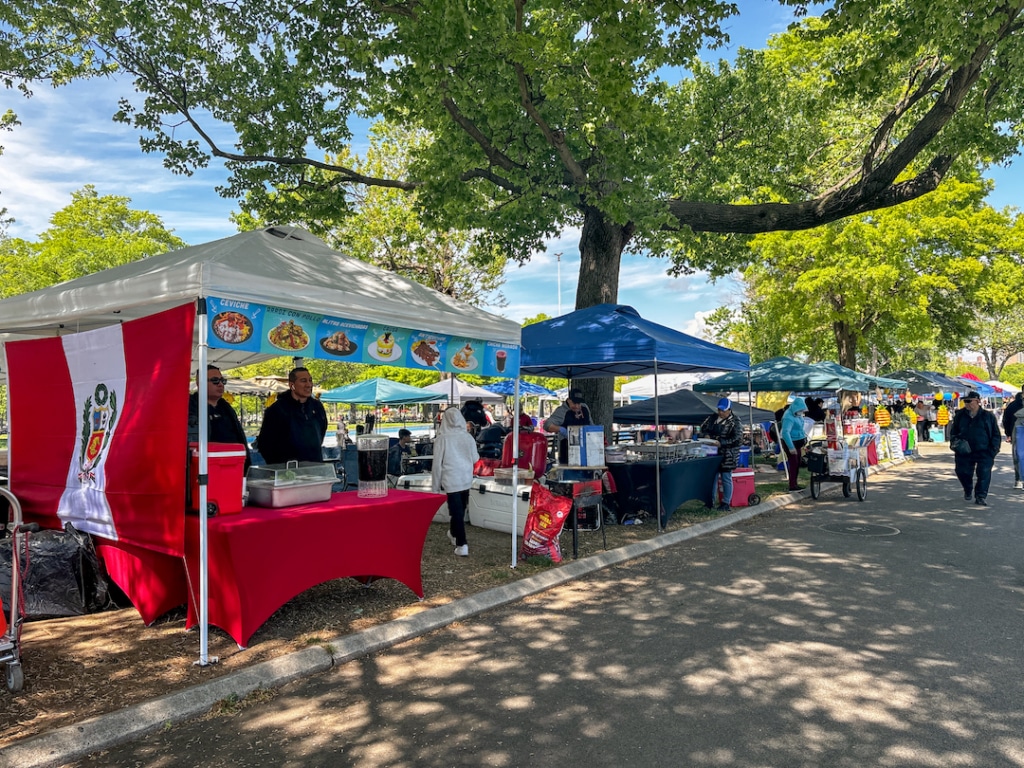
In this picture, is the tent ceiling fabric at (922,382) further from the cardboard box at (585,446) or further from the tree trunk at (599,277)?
the cardboard box at (585,446)

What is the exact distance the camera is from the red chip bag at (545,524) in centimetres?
700

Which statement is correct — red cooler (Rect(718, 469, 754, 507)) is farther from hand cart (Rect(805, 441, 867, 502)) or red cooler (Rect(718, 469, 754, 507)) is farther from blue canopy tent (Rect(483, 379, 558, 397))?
blue canopy tent (Rect(483, 379, 558, 397))

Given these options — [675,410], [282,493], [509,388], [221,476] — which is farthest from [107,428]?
[509,388]

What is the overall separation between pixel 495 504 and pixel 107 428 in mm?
4963

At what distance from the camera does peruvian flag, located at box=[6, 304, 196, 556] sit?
4.37 metres

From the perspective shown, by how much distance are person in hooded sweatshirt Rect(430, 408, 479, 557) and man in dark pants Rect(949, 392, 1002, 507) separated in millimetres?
8854

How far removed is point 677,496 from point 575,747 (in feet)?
20.4

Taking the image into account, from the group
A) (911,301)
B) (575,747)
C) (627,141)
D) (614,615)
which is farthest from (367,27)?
(911,301)

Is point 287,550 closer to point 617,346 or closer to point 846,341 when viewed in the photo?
point 617,346

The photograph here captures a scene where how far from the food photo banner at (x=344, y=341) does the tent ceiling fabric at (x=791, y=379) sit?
10521 millimetres

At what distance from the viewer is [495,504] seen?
8.78 metres

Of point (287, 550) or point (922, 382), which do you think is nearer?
point (287, 550)

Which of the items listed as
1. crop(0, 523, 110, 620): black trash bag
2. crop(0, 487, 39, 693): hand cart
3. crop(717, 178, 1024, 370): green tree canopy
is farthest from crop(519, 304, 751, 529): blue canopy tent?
crop(717, 178, 1024, 370): green tree canopy

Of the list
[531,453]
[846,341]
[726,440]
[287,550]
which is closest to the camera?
[287,550]
